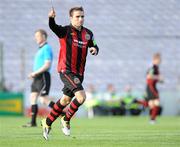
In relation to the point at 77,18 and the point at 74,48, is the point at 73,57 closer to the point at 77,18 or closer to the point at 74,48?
the point at 74,48

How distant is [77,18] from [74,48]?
47cm

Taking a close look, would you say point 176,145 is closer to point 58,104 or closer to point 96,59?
point 58,104

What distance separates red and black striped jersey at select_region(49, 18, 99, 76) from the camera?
35.4 feet

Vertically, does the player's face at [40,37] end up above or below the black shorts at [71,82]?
above

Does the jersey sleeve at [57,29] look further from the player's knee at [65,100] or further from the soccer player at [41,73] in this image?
the soccer player at [41,73]

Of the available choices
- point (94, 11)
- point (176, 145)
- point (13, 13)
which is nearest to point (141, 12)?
point (94, 11)

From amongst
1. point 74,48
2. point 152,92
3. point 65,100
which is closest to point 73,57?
point 74,48

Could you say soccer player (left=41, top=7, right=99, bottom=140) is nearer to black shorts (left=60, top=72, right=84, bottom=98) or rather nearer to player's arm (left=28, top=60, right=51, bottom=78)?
black shorts (left=60, top=72, right=84, bottom=98)

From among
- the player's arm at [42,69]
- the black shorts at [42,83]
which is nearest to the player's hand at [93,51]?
the player's arm at [42,69]

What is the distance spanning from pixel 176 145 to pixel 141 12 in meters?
20.3

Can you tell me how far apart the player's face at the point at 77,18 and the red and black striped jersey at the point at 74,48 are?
0.25 ft

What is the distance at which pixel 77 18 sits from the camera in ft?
35.2

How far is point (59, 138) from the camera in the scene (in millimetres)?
11141

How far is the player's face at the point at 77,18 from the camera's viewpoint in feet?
35.1
